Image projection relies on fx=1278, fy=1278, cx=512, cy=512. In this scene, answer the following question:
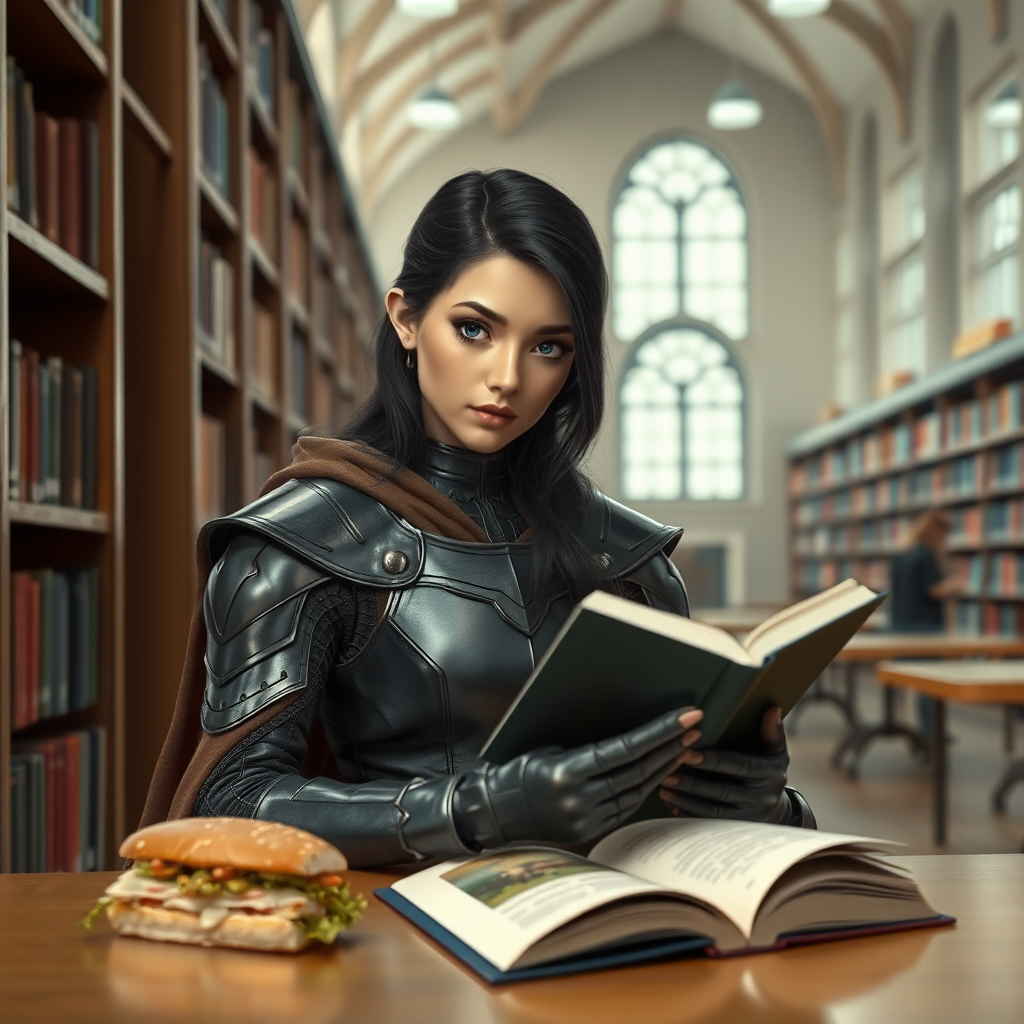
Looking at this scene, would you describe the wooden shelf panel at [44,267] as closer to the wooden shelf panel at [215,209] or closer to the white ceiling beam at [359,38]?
the wooden shelf panel at [215,209]

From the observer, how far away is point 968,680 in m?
4.05

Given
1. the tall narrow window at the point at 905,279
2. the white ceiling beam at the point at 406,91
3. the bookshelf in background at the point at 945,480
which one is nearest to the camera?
the bookshelf in background at the point at 945,480

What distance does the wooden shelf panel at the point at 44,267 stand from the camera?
7.82 feet

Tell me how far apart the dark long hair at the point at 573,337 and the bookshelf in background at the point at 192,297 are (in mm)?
969

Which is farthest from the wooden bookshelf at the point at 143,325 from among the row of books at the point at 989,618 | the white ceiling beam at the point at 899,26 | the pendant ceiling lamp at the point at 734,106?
the white ceiling beam at the point at 899,26

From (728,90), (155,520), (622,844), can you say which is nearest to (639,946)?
(622,844)

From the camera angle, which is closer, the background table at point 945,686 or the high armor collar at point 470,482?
Result: the high armor collar at point 470,482

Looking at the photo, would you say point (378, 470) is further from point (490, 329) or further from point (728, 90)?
point (728, 90)

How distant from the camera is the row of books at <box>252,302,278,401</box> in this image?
539 centimetres

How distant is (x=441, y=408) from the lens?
169 cm

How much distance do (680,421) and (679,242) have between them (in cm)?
240

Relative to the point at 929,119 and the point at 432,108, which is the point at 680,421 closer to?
the point at 929,119

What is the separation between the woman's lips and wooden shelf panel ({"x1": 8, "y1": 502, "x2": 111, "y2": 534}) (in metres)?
1.14

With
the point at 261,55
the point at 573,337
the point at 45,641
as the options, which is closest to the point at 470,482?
the point at 573,337
